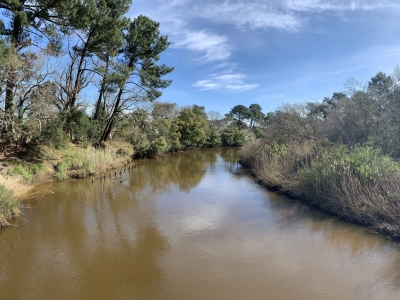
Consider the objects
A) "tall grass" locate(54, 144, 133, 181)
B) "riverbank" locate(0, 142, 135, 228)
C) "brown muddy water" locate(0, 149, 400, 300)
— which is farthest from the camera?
"tall grass" locate(54, 144, 133, 181)

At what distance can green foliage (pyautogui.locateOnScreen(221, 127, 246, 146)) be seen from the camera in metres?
41.1

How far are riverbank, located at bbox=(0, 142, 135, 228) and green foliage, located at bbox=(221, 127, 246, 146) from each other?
85.6 ft

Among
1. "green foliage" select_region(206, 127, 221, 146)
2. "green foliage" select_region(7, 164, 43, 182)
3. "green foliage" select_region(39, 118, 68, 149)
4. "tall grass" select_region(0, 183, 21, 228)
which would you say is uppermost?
"green foliage" select_region(206, 127, 221, 146)

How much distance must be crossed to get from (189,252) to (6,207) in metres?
5.06

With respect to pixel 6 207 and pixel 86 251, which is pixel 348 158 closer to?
pixel 86 251

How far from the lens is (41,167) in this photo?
39.1 ft

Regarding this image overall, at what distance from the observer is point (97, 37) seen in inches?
563

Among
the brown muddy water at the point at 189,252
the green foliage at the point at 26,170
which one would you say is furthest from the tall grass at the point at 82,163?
the brown muddy water at the point at 189,252

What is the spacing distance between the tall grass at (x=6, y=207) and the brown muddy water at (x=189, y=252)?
311 mm

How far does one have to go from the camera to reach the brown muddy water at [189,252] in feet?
14.5

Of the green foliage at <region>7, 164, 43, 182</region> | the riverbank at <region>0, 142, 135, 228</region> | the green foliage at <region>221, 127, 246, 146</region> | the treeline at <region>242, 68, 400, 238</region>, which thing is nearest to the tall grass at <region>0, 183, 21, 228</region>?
the riverbank at <region>0, 142, 135, 228</region>

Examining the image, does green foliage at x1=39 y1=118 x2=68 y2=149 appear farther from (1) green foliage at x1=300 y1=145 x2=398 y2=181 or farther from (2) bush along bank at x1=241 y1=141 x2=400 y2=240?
(1) green foliage at x1=300 y1=145 x2=398 y2=181

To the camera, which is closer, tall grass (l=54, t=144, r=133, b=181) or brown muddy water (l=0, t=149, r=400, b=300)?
brown muddy water (l=0, t=149, r=400, b=300)

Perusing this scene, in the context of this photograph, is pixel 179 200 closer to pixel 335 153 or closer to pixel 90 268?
pixel 90 268
